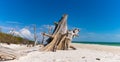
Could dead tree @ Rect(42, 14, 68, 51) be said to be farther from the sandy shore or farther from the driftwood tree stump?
the sandy shore

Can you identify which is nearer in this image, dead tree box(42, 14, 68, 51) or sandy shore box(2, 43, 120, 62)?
sandy shore box(2, 43, 120, 62)

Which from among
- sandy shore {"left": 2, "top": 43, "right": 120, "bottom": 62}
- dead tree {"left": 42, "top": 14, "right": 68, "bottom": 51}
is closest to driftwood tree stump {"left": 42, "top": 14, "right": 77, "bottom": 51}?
dead tree {"left": 42, "top": 14, "right": 68, "bottom": 51}

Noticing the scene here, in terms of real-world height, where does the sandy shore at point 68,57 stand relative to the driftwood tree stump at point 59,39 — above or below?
below

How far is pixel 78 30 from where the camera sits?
56.5ft

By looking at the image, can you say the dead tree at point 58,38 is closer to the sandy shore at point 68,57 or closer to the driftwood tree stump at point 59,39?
the driftwood tree stump at point 59,39

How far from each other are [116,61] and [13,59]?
460 centimetres

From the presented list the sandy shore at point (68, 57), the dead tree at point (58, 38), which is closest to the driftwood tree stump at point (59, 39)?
the dead tree at point (58, 38)

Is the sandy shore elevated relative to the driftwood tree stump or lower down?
lower down

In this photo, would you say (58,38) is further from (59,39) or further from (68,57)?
(68,57)

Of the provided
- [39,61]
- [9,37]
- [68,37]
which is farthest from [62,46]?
[9,37]

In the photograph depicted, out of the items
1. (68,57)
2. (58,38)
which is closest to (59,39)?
(58,38)

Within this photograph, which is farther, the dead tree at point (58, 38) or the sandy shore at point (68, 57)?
the dead tree at point (58, 38)

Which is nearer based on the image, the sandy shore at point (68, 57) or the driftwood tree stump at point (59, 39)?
the sandy shore at point (68, 57)

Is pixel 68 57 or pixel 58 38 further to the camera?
pixel 58 38
